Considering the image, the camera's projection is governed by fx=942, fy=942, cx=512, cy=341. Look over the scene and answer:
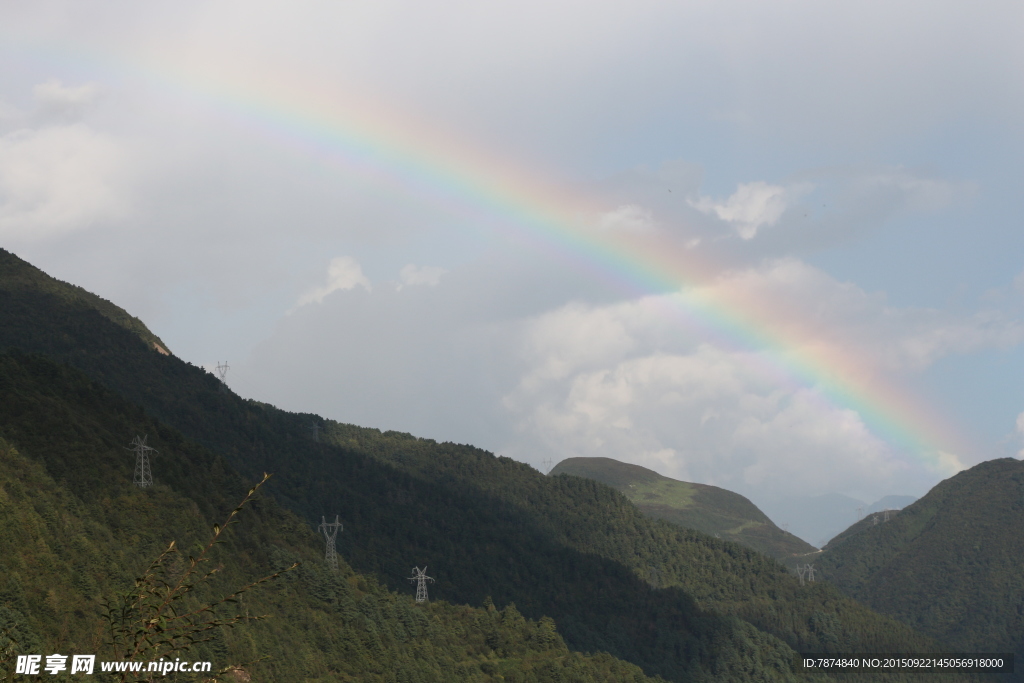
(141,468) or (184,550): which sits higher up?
(141,468)

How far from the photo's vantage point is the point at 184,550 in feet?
426

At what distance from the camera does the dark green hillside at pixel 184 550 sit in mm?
94250

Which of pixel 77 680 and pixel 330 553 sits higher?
pixel 330 553

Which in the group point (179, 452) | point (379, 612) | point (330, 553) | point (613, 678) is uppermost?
point (179, 452)

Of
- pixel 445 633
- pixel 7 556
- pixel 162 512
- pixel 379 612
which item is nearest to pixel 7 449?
pixel 162 512

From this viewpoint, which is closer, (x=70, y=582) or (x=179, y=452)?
(x=70, y=582)

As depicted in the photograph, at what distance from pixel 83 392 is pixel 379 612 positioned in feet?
214

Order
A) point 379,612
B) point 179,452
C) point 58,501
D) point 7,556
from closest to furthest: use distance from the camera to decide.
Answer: point 7,556 → point 58,501 → point 379,612 → point 179,452

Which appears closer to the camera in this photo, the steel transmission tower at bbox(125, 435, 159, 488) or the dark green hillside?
the dark green hillside

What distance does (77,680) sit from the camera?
64.9 m

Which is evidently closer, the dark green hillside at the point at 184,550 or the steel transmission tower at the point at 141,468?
the dark green hillside at the point at 184,550

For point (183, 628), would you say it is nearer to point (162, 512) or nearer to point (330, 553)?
point (162, 512)

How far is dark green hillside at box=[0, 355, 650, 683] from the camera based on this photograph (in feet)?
309

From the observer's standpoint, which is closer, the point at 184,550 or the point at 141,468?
the point at 184,550
